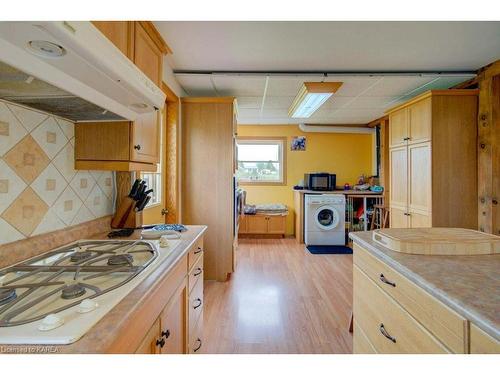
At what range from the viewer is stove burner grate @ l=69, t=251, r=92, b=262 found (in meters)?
1.15

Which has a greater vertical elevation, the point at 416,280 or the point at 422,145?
the point at 422,145

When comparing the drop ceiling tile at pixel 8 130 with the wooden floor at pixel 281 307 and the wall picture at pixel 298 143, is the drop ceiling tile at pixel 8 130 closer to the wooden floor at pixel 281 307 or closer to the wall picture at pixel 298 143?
the wooden floor at pixel 281 307

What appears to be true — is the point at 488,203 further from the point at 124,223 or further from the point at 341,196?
the point at 124,223

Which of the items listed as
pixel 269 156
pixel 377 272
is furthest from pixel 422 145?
pixel 269 156

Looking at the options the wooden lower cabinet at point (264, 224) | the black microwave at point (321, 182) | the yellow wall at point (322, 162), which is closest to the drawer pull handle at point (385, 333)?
the black microwave at point (321, 182)

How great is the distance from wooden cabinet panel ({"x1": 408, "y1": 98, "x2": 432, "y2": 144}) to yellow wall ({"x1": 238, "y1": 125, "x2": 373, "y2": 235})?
2427mm

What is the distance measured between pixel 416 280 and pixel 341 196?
386 centimetres

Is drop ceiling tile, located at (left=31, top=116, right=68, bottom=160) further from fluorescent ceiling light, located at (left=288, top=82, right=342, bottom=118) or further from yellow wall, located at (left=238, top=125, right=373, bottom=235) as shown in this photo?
yellow wall, located at (left=238, top=125, right=373, bottom=235)

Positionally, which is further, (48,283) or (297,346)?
(297,346)

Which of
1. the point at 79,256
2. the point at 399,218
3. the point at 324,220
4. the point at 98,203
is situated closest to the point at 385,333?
the point at 79,256

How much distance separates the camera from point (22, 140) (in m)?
1.15

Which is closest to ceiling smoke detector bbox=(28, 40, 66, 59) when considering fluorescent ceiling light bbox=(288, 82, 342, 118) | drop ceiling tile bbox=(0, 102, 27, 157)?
drop ceiling tile bbox=(0, 102, 27, 157)

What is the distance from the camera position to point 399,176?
338 centimetres
